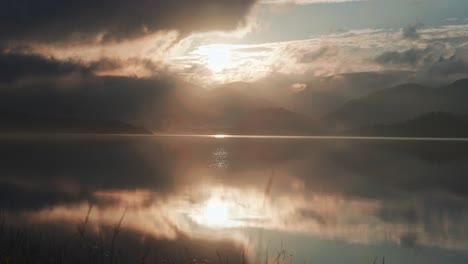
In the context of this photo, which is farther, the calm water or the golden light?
the golden light

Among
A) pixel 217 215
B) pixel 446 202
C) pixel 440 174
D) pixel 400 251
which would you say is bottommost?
pixel 400 251

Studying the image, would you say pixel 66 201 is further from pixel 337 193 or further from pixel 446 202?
pixel 446 202

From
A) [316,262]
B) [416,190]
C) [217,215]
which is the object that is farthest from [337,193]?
[316,262]

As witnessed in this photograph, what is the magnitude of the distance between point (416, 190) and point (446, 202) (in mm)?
8359

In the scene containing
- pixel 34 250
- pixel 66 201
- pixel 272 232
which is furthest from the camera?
pixel 66 201

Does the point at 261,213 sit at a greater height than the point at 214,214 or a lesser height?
greater

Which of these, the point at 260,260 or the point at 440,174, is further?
the point at 440,174

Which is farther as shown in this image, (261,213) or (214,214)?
(261,213)

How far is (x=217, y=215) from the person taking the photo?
1187 inches

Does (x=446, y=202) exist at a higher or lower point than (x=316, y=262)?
higher

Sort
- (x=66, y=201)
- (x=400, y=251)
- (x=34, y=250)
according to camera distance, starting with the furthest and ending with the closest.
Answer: (x=66, y=201) → (x=400, y=251) → (x=34, y=250)

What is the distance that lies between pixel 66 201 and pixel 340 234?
66.1 feet

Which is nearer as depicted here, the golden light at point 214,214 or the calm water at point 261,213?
the calm water at point 261,213

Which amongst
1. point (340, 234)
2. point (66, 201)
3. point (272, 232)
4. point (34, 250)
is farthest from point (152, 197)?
point (34, 250)
